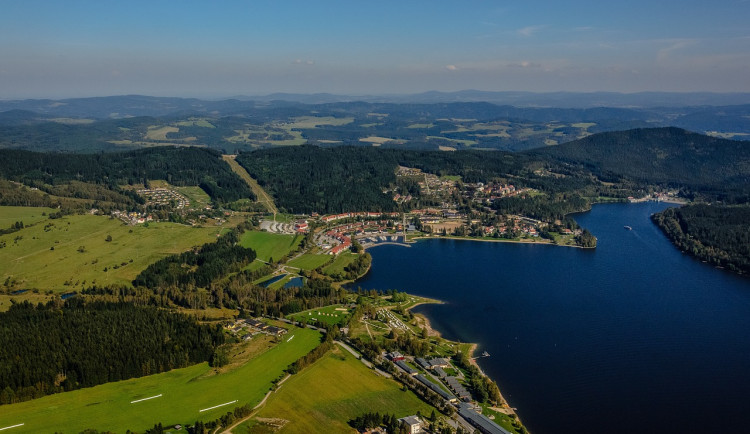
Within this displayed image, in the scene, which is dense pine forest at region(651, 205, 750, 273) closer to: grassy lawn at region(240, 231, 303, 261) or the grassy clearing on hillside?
grassy lawn at region(240, 231, 303, 261)

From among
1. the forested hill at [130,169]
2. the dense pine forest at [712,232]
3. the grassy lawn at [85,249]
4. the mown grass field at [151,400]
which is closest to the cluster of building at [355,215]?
the grassy lawn at [85,249]

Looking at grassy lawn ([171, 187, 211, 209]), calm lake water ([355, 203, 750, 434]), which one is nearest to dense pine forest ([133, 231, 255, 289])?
calm lake water ([355, 203, 750, 434])

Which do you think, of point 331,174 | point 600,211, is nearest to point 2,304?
point 331,174

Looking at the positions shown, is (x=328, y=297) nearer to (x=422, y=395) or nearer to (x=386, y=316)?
(x=386, y=316)

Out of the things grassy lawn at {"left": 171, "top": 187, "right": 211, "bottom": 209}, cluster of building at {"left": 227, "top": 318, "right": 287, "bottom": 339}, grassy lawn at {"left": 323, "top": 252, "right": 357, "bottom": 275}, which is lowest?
cluster of building at {"left": 227, "top": 318, "right": 287, "bottom": 339}

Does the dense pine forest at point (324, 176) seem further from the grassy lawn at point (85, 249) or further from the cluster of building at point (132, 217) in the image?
the grassy lawn at point (85, 249)
